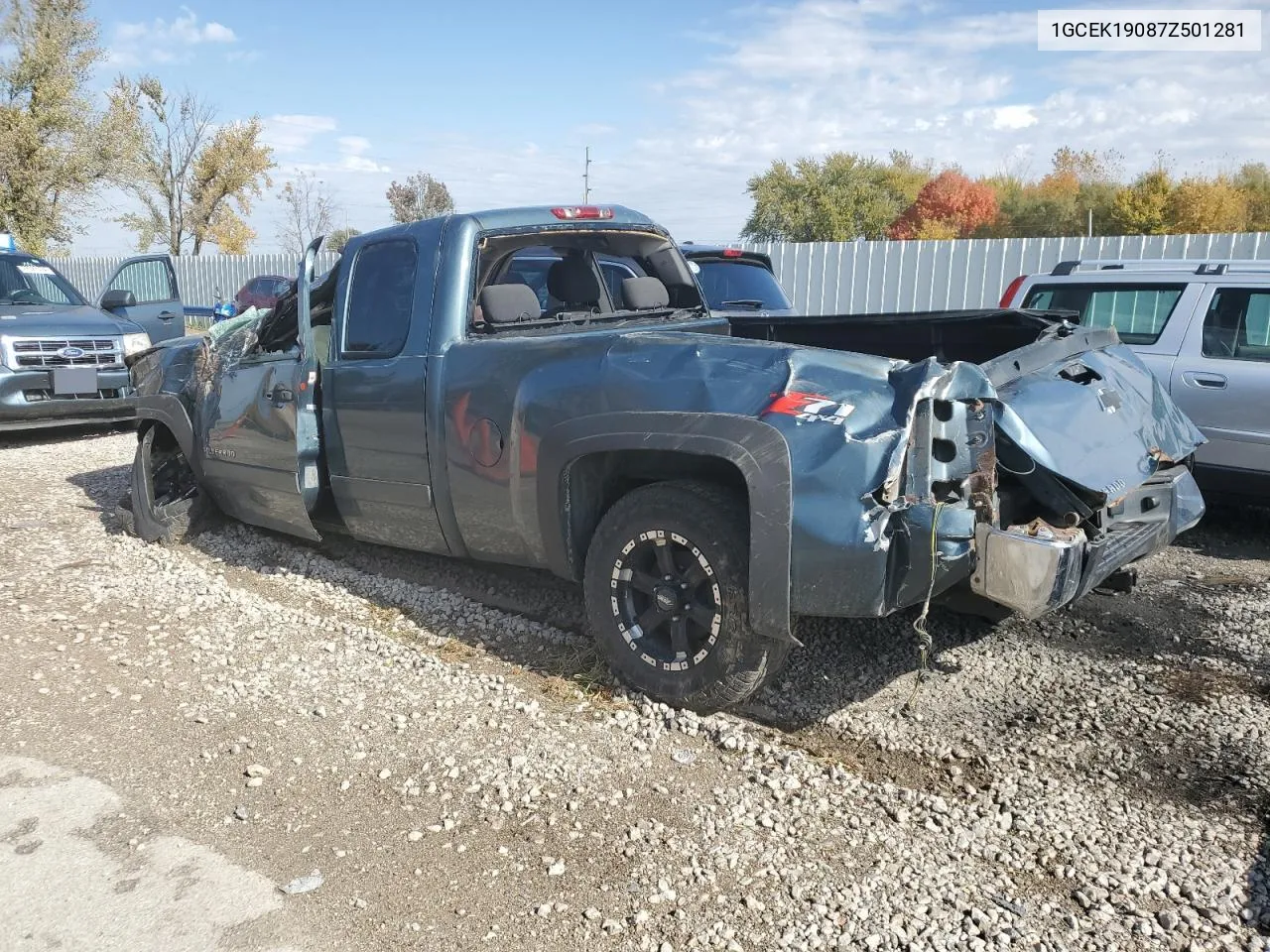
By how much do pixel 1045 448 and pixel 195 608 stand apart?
4.21 meters

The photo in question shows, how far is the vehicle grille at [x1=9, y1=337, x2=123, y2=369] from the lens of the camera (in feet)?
31.6

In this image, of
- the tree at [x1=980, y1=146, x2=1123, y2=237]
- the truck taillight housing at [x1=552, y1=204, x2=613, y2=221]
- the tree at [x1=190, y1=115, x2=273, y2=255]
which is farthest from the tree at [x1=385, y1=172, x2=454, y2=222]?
the truck taillight housing at [x1=552, y1=204, x2=613, y2=221]

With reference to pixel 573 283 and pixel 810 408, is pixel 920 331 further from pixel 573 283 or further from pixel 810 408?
pixel 810 408

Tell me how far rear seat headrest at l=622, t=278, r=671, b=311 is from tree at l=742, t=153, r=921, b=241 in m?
42.2

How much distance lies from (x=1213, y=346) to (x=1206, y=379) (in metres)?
0.24

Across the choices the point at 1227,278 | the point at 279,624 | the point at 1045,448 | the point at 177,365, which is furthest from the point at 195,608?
the point at 1227,278

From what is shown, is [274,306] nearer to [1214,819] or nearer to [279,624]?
[279,624]

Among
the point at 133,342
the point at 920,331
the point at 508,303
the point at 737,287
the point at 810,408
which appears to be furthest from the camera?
the point at 133,342

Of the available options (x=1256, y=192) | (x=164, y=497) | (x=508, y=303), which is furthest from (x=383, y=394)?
(x=1256, y=192)

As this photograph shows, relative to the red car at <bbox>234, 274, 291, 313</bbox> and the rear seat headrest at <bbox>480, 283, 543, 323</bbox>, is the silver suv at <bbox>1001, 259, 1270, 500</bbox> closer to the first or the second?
the rear seat headrest at <bbox>480, 283, 543, 323</bbox>

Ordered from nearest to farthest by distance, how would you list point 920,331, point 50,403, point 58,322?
point 920,331 < point 50,403 < point 58,322

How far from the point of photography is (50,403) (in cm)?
977

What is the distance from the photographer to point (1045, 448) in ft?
11.7

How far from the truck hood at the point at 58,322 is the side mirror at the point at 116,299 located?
0.27 metres
